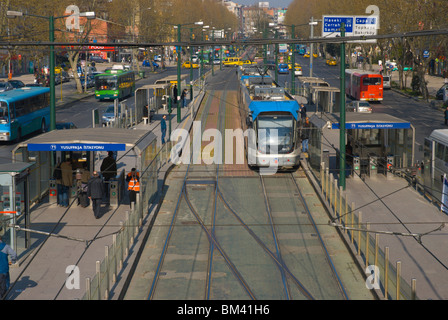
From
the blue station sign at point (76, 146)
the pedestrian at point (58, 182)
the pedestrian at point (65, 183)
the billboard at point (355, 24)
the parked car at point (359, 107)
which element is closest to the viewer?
the blue station sign at point (76, 146)

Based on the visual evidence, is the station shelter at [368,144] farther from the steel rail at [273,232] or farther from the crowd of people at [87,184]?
the crowd of people at [87,184]

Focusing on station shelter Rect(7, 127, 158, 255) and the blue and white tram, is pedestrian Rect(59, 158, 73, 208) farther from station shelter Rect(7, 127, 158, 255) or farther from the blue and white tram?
the blue and white tram

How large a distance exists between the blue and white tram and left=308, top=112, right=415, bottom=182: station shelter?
1626 millimetres

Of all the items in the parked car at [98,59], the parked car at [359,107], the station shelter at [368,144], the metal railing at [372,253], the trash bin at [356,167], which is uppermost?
the parked car at [98,59]

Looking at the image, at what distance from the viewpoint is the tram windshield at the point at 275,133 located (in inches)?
1103

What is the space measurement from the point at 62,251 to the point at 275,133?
1280cm

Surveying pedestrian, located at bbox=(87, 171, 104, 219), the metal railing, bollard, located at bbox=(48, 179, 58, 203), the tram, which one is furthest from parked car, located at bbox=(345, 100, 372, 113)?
pedestrian, located at bbox=(87, 171, 104, 219)

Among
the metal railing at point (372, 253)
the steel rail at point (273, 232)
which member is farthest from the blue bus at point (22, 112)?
the metal railing at point (372, 253)

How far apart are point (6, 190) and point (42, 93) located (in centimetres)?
2226

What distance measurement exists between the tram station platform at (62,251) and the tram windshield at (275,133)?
714 cm

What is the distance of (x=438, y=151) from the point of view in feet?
77.7

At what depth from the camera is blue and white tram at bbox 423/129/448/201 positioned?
75.5 feet
